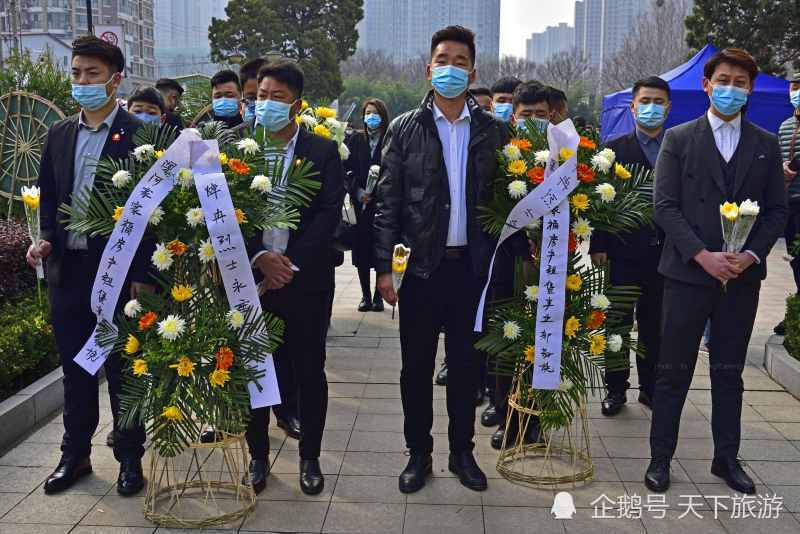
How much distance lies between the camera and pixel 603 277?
3971mm

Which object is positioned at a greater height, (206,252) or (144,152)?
(144,152)

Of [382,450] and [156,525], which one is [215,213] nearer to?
→ [156,525]

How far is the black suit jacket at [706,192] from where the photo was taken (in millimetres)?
3863

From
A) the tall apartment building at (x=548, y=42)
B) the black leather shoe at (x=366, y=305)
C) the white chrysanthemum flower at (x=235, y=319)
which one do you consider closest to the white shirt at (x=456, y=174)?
the white chrysanthemum flower at (x=235, y=319)

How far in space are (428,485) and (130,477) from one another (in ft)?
4.45

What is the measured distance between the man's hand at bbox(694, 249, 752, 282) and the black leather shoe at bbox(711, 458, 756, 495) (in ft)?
3.02

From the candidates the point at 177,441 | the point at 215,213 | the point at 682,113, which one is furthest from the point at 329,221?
the point at 682,113

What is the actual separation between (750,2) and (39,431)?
13206 mm

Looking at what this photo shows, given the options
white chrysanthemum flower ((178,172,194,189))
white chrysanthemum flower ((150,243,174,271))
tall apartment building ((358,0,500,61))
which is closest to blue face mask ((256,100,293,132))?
white chrysanthemum flower ((178,172,194,189))

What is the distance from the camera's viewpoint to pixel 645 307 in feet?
16.7

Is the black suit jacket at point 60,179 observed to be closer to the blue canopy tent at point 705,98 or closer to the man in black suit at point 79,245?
the man in black suit at point 79,245

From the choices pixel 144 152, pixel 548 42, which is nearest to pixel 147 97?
pixel 144 152

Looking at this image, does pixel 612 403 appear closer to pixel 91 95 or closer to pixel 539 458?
pixel 539 458

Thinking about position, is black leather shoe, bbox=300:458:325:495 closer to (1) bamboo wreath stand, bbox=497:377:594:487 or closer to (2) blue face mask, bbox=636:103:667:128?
(1) bamboo wreath stand, bbox=497:377:594:487
